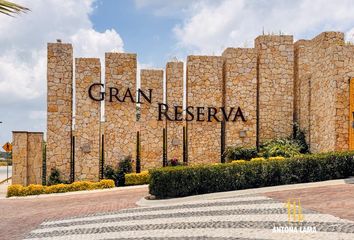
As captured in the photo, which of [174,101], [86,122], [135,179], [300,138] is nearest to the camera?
[135,179]

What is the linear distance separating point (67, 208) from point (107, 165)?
302 inches

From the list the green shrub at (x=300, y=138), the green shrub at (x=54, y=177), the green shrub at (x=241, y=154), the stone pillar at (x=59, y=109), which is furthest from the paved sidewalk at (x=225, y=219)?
the stone pillar at (x=59, y=109)

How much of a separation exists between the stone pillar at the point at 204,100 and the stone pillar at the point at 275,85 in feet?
8.25

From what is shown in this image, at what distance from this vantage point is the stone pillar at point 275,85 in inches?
962

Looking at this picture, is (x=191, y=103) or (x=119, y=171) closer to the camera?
(x=119, y=171)

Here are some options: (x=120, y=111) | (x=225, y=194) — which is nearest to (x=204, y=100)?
(x=120, y=111)

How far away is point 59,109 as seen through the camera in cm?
2283

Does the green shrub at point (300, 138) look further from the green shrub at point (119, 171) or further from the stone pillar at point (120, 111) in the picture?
the green shrub at point (119, 171)

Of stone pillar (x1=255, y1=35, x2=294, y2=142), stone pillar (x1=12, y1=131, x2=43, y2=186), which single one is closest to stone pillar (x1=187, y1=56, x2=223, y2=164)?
stone pillar (x1=255, y1=35, x2=294, y2=142)

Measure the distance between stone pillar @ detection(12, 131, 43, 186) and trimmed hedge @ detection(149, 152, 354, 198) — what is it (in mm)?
9648

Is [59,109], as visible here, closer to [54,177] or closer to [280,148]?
[54,177]

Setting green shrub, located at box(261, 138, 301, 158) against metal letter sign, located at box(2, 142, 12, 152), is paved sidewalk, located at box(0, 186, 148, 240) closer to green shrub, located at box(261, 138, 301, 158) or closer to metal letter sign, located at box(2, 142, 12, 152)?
green shrub, located at box(261, 138, 301, 158)

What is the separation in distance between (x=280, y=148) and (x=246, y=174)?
7.48m

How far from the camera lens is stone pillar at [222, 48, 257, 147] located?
24.0 m
